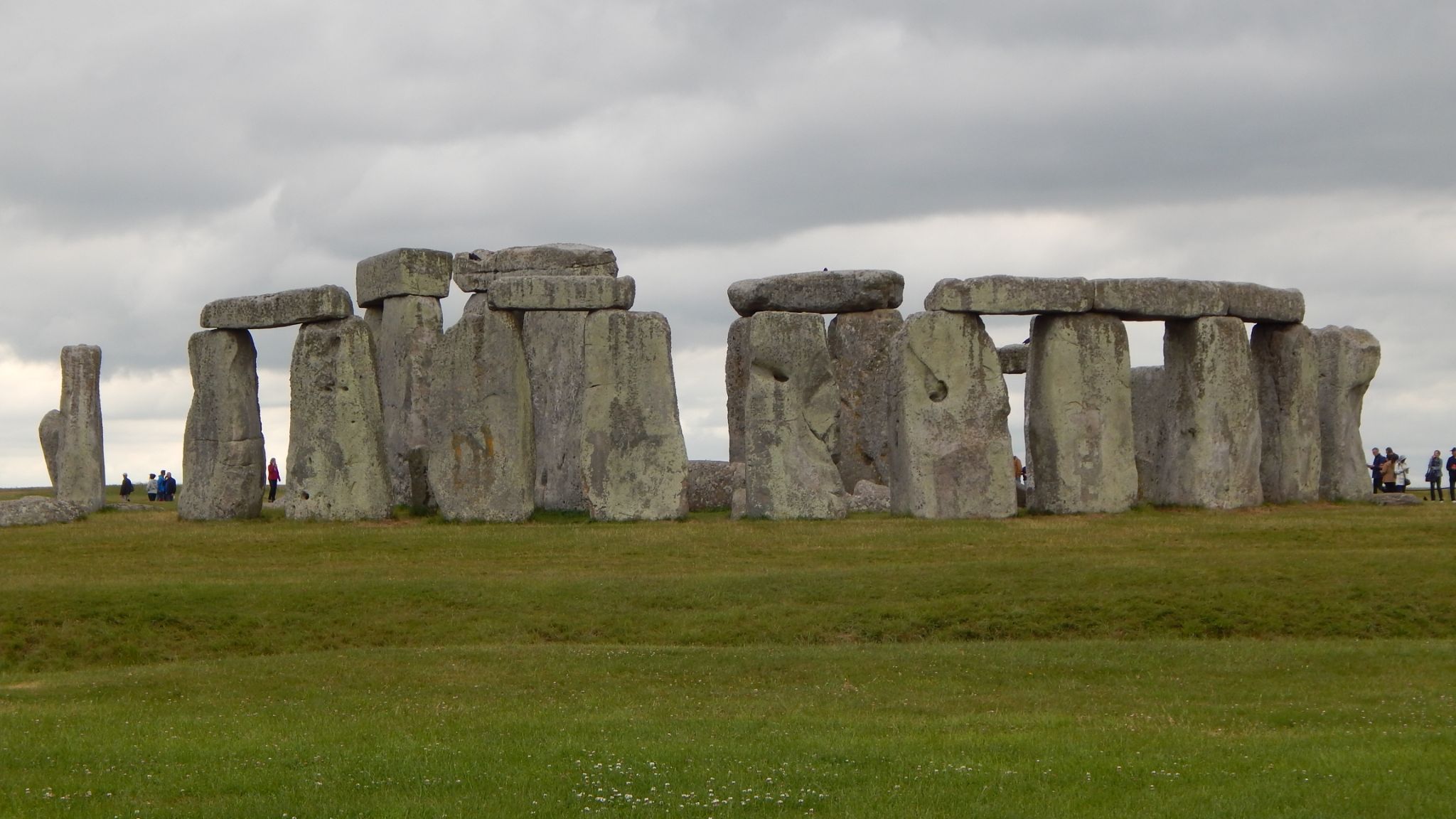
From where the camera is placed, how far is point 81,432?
117 feet

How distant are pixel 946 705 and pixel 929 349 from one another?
1385 cm

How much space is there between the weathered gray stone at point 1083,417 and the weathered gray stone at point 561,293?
707 centimetres

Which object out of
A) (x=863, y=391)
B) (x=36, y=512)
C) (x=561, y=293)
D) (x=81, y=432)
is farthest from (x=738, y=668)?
(x=81, y=432)

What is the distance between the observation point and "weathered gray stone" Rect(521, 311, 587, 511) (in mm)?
32750

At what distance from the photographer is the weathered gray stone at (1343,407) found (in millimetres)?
32969

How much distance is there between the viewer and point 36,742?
13.7 metres

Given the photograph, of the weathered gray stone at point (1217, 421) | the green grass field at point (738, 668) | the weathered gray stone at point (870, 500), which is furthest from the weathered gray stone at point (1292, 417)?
the weathered gray stone at point (870, 500)

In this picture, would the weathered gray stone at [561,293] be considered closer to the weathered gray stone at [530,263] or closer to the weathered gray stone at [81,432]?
the weathered gray stone at [530,263]

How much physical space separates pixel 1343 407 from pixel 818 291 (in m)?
9.89

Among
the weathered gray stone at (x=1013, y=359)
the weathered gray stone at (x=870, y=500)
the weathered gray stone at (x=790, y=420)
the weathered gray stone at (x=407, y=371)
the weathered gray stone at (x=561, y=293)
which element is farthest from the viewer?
the weathered gray stone at (x=1013, y=359)

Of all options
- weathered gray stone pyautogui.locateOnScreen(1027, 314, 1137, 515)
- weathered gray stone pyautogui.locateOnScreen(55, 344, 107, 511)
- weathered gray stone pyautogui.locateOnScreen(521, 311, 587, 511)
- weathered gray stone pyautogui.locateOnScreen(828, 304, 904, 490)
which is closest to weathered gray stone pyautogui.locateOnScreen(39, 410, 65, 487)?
weathered gray stone pyautogui.locateOnScreen(55, 344, 107, 511)

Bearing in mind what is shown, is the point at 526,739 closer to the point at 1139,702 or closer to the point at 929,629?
the point at 1139,702

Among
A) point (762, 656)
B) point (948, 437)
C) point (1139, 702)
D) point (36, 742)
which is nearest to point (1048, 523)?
point (948, 437)

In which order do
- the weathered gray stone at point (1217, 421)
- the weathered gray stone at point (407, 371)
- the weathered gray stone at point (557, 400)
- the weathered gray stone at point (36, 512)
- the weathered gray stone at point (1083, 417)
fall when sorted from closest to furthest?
the weathered gray stone at point (1083, 417) → the weathered gray stone at point (36, 512) → the weathered gray stone at point (1217, 421) → the weathered gray stone at point (557, 400) → the weathered gray stone at point (407, 371)
